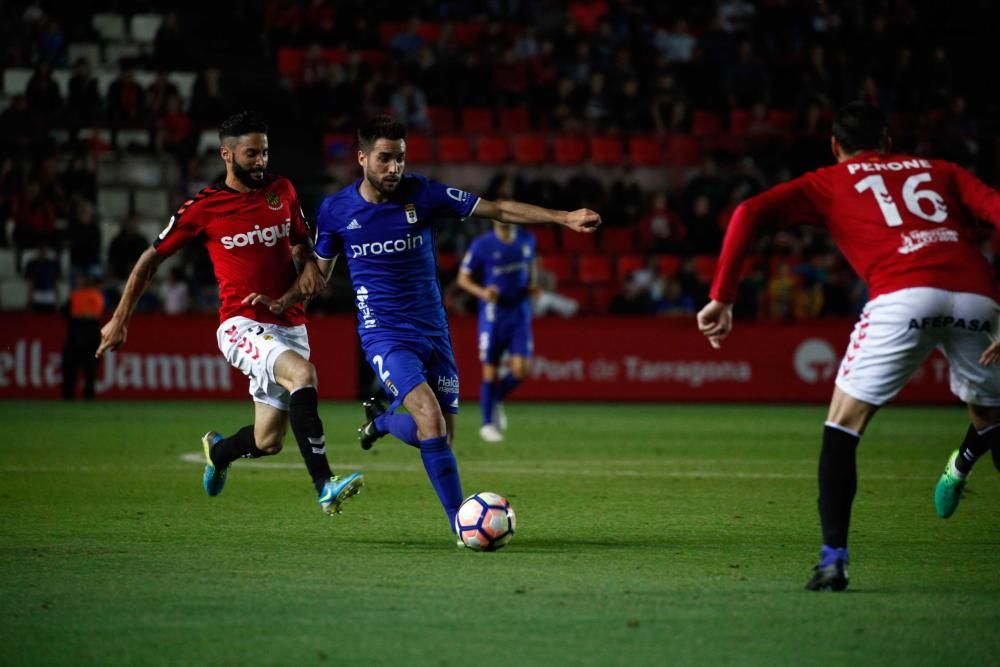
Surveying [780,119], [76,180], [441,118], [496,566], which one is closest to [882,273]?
[496,566]

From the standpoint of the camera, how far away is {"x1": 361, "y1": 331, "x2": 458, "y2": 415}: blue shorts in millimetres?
8062

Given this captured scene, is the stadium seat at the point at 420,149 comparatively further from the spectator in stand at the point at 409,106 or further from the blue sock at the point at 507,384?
the blue sock at the point at 507,384

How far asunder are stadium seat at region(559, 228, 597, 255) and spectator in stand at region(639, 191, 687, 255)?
1143 millimetres

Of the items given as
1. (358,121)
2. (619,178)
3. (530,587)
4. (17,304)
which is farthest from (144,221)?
(530,587)

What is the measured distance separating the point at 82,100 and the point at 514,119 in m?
7.66

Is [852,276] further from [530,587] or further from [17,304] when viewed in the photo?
[530,587]

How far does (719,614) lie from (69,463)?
8.15 metres

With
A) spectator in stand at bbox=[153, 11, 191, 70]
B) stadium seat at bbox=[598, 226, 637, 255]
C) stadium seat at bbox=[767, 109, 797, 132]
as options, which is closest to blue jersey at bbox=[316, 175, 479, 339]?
stadium seat at bbox=[598, 226, 637, 255]

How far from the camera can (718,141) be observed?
26.6m

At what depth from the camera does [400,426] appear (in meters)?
8.79

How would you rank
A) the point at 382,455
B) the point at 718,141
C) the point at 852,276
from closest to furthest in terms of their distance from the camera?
1. the point at 382,455
2. the point at 852,276
3. the point at 718,141

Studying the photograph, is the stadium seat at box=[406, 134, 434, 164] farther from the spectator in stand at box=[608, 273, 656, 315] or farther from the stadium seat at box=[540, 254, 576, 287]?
the spectator in stand at box=[608, 273, 656, 315]

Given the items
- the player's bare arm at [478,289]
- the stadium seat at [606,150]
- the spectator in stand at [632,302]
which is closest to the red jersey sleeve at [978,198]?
the player's bare arm at [478,289]

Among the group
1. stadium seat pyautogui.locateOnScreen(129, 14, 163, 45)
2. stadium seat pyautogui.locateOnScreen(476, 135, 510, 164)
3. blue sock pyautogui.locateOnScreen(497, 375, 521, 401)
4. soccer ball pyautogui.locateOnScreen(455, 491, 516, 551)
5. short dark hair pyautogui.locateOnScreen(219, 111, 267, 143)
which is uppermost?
stadium seat pyautogui.locateOnScreen(129, 14, 163, 45)
